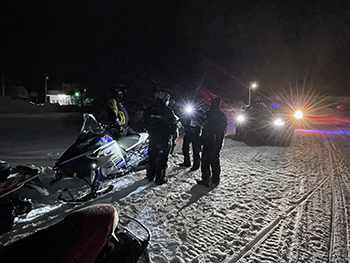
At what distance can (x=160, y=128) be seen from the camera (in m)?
5.27

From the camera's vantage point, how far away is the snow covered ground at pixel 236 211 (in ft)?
10.1

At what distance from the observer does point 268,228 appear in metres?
3.59

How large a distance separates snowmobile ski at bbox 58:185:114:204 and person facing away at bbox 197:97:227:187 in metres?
1.91

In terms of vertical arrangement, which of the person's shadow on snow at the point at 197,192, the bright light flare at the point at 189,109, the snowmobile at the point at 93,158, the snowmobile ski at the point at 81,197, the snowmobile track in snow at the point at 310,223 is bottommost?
the snowmobile ski at the point at 81,197

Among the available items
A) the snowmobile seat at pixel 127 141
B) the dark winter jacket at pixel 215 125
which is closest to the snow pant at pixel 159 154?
the snowmobile seat at pixel 127 141

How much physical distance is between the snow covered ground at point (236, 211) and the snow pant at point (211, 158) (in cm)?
24

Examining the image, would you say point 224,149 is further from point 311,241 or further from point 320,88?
point 320,88

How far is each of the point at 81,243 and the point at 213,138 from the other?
3.88 m

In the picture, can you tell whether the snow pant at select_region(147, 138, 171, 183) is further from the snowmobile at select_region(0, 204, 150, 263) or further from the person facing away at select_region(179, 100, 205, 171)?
the snowmobile at select_region(0, 204, 150, 263)

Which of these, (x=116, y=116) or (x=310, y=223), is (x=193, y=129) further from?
(x=310, y=223)

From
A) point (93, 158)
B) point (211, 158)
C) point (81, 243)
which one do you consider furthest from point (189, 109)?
point (81, 243)

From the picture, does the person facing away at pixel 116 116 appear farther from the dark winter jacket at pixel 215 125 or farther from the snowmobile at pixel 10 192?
the snowmobile at pixel 10 192

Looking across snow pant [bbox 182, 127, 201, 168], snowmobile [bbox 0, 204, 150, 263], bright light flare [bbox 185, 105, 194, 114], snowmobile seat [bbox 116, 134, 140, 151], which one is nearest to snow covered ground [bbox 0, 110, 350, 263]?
snow pant [bbox 182, 127, 201, 168]

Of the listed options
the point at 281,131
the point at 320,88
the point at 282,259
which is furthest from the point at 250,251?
the point at 320,88
